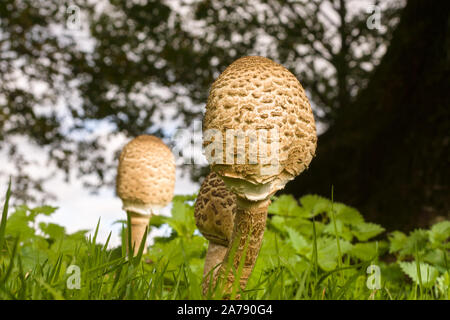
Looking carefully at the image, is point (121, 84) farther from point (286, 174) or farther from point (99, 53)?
point (286, 174)

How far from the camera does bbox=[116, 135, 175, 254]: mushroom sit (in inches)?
116

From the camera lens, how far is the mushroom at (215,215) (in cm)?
196

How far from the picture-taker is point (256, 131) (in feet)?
4.77

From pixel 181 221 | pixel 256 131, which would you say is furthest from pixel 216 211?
pixel 181 221

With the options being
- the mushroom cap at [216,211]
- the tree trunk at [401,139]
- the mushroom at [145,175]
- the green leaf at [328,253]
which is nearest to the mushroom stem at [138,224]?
the mushroom at [145,175]

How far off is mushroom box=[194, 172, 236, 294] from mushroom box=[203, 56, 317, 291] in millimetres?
340

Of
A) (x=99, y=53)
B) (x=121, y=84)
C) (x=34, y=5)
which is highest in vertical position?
(x=34, y=5)

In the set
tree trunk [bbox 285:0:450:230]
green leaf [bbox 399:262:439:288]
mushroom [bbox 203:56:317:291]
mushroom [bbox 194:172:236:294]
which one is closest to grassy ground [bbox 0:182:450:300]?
green leaf [bbox 399:262:439:288]

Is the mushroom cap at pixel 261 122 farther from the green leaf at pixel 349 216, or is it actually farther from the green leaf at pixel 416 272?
the green leaf at pixel 349 216

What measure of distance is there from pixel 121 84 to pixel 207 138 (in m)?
5.42

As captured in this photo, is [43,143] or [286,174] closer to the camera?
[286,174]

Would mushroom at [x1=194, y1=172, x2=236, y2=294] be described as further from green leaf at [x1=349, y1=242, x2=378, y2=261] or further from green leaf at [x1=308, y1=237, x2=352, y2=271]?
green leaf at [x1=349, y1=242, x2=378, y2=261]

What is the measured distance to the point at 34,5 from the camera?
6711mm
